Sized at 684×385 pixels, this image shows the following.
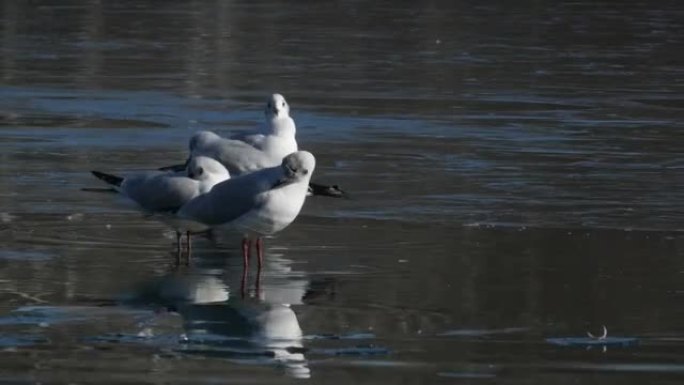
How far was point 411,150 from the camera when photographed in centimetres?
1766

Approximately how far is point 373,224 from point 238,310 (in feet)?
10.7

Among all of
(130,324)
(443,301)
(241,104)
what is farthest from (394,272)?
(241,104)

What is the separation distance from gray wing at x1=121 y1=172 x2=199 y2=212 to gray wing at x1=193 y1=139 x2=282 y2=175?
3.31 feet

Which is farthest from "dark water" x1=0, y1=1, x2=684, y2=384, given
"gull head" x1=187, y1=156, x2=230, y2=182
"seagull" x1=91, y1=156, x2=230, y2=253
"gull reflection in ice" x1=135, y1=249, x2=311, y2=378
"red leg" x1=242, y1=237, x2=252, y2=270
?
"gull head" x1=187, y1=156, x2=230, y2=182

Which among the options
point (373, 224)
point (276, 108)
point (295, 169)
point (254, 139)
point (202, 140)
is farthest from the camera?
point (276, 108)

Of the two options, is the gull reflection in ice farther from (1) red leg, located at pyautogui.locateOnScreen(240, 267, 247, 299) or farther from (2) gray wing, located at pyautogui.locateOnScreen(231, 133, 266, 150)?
(2) gray wing, located at pyautogui.locateOnScreen(231, 133, 266, 150)

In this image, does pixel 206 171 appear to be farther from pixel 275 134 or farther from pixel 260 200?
pixel 275 134

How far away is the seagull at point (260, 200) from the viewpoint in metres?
11.0

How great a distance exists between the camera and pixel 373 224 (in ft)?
43.9

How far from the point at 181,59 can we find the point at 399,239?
15.3 meters

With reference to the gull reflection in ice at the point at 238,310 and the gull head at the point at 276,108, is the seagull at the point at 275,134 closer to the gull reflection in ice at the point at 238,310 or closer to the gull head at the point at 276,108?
the gull head at the point at 276,108

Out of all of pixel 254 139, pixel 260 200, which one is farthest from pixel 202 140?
pixel 260 200

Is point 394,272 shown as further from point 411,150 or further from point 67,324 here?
point 411,150

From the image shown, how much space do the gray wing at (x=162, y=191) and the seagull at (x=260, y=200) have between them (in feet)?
1.68
